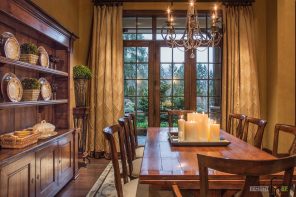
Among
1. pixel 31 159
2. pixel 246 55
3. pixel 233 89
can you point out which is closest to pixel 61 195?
pixel 31 159

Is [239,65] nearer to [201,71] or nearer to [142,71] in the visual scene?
[201,71]

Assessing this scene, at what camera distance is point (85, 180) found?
4.20 metres

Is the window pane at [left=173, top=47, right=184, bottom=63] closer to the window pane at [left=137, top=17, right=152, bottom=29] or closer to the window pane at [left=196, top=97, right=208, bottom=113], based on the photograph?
the window pane at [left=137, top=17, right=152, bottom=29]

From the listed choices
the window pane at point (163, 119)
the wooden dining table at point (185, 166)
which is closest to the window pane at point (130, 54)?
the window pane at point (163, 119)

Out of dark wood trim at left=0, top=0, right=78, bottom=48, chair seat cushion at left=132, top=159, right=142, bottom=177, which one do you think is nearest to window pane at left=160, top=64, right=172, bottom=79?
dark wood trim at left=0, top=0, right=78, bottom=48

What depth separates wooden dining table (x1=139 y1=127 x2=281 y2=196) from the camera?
1747mm

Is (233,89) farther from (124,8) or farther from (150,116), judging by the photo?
(124,8)

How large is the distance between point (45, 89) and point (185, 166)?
2432mm

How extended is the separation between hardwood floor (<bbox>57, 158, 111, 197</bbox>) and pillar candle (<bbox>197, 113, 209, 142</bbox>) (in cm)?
172

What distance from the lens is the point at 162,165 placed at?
6.47 ft

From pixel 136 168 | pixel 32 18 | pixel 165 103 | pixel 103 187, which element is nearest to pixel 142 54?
pixel 165 103

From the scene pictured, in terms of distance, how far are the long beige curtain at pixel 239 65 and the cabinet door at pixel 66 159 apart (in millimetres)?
2913

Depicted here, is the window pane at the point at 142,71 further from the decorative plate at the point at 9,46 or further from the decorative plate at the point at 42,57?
the decorative plate at the point at 9,46

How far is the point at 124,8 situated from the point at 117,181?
4418 millimetres
